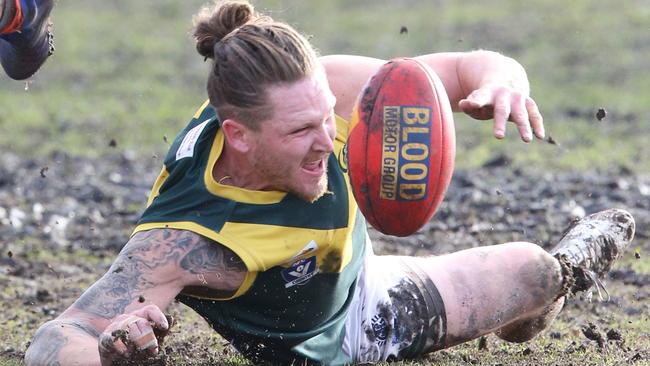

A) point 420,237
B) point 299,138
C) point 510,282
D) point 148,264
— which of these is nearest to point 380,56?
point 420,237

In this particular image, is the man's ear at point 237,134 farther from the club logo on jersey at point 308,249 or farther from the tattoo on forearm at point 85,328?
the tattoo on forearm at point 85,328

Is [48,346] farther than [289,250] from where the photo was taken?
No

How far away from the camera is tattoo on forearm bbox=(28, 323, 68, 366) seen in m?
5.06

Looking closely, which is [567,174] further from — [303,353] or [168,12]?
[168,12]

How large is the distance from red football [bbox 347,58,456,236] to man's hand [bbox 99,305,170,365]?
3.54 feet

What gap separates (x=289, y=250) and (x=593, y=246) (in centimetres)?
175

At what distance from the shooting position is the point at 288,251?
542 centimetres

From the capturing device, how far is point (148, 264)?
17.4 ft

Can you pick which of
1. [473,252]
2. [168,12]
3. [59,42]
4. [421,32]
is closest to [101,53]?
[59,42]

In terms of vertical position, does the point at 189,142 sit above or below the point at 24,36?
below

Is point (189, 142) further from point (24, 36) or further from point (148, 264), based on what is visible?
point (24, 36)

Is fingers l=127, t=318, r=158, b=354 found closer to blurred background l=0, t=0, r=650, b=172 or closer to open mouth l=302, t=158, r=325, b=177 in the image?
open mouth l=302, t=158, r=325, b=177

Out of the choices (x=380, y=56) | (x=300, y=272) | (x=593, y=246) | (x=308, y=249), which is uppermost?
(x=308, y=249)

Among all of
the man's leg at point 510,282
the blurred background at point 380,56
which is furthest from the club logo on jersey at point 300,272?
the blurred background at point 380,56
